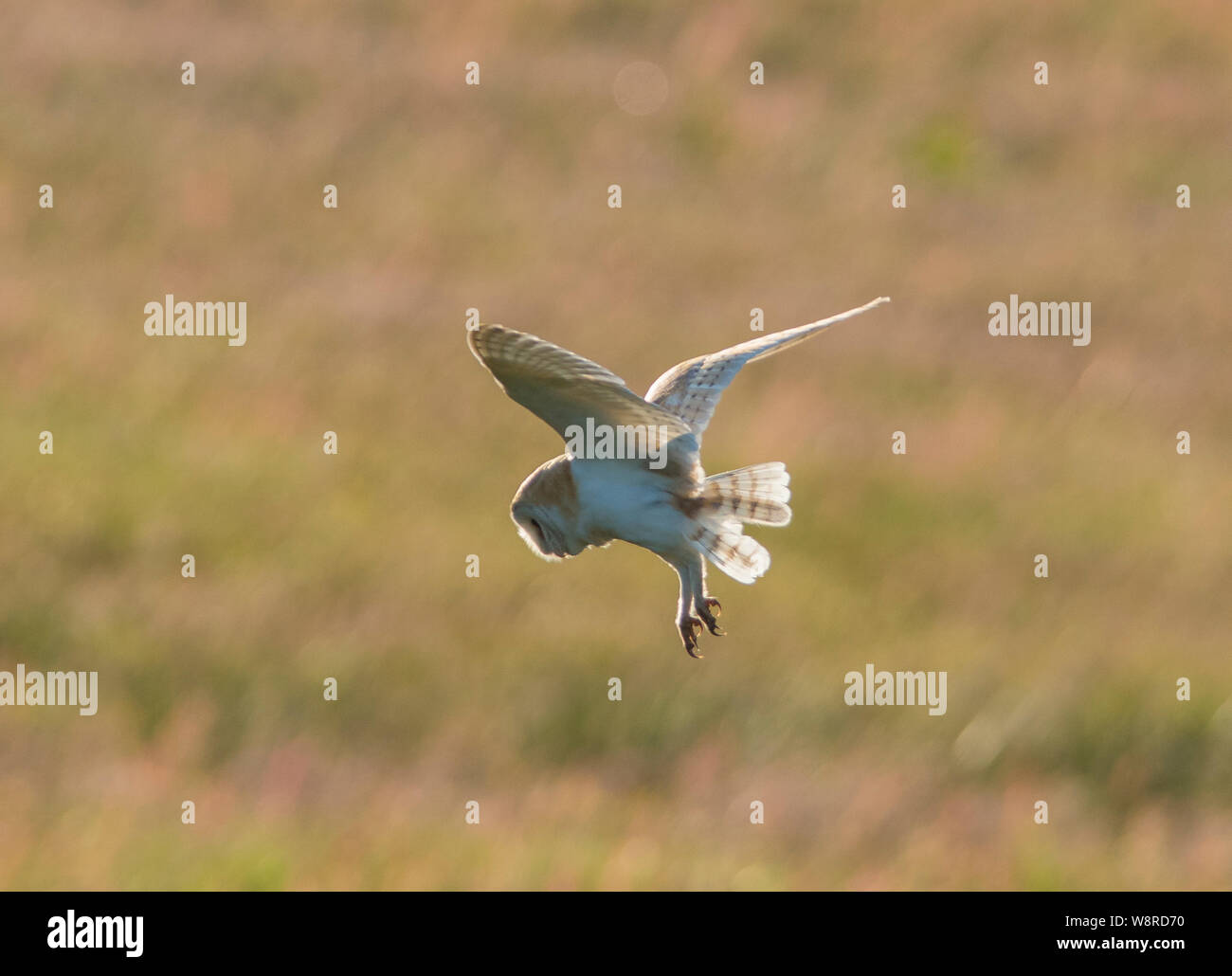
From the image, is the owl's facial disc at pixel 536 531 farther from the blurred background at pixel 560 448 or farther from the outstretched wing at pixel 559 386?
the blurred background at pixel 560 448

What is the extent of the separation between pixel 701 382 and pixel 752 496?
307 mm

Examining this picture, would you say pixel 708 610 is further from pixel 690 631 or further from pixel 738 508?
pixel 738 508

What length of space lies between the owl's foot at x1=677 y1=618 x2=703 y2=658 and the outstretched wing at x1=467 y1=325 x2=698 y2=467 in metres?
0.38

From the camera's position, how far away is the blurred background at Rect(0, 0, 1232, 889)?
1375cm

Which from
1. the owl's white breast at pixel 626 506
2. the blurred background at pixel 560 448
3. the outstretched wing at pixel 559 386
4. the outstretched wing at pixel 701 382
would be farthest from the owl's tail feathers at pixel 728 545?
the blurred background at pixel 560 448

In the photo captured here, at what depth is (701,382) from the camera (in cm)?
412

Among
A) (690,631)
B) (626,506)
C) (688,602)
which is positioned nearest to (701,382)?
(626,506)

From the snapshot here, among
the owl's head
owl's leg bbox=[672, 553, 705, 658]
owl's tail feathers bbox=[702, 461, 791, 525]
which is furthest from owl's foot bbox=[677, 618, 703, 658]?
owl's tail feathers bbox=[702, 461, 791, 525]

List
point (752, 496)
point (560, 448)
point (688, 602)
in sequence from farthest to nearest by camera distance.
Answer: point (560, 448) < point (752, 496) < point (688, 602)

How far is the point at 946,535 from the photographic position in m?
18.7

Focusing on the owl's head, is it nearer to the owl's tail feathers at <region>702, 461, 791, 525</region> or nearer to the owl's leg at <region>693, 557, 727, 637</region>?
the owl's leg at <region>693, 557, 727, 637</region>

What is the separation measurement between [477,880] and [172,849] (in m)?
1.83

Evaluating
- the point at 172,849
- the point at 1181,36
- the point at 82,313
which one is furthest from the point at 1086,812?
the point at 1181,36

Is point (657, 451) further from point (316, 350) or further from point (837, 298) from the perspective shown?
point (837, 298)
